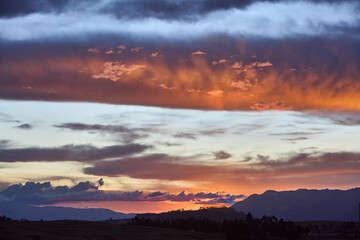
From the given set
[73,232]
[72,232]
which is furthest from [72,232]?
[73,232]

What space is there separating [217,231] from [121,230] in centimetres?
5735

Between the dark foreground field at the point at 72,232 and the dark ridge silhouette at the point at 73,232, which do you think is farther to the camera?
the dark foreground field at the point at 72,232

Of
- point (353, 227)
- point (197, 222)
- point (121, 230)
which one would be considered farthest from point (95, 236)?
point (353, 227)

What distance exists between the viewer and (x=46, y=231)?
8731 cm

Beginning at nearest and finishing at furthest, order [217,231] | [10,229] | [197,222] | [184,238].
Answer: [10,229] < [184,238] < [217,231] < [197,222]

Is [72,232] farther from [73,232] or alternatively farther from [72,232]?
[73,232]

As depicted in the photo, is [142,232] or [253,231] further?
[253,231]

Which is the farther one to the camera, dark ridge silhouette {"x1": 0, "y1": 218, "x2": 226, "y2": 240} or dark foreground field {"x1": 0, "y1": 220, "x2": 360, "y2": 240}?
dark foreground field {"x1": 0, "y1": 220, "x2": 360, "y2": 240}

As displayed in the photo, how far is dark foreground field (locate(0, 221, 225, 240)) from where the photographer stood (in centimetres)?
7756

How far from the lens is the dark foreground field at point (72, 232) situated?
254ft

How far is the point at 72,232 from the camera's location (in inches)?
3492

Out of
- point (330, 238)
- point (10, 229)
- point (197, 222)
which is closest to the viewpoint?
point (10, 229)

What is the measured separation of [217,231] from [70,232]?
71.8 meters

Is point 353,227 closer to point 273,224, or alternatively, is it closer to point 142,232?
point 273,224
